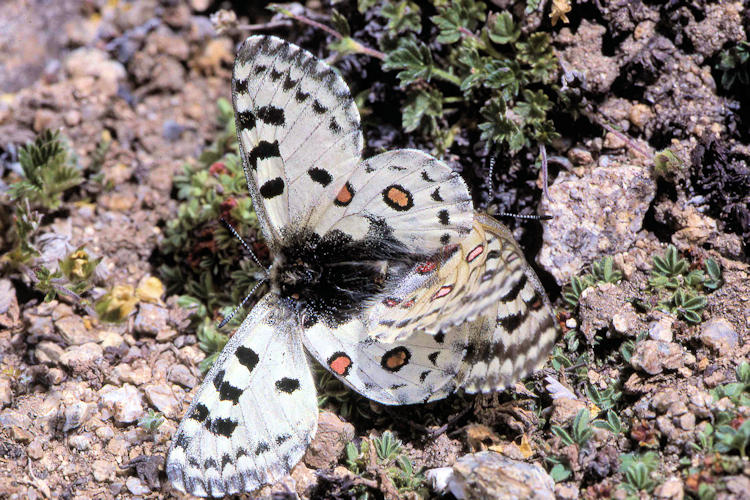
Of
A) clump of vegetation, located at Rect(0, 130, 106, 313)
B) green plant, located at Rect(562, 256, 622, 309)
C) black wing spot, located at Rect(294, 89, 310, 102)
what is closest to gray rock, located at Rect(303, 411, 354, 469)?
green plant, located at Rect(562, 256, 622, 309)

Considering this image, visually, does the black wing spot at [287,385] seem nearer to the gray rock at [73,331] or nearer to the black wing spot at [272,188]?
the black wing spot at [272,188]

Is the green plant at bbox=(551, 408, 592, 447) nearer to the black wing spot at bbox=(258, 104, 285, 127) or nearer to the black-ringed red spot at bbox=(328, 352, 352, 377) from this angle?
the black-ringed red spot at bbox=(328, 352, 352, 377)

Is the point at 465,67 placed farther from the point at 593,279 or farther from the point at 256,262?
the point at 256,262

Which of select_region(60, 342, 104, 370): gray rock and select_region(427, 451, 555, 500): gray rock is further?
select_region(60, 342, 104, 370): gray rock

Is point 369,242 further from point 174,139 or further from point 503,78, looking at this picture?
point 174,139

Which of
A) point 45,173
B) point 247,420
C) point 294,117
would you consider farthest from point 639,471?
point 45,173

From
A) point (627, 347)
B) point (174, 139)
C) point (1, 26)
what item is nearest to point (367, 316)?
point (627, 347)
